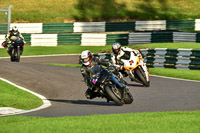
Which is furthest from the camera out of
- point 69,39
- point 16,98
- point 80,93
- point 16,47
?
point 69,39

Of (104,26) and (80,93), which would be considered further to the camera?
(104,26)

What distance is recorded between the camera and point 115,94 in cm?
1159

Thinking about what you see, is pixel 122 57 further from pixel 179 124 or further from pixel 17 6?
pixel 17 6

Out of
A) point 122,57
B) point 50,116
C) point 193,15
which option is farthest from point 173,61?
point 193,15

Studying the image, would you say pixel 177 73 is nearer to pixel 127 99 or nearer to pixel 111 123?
pixel 127 99

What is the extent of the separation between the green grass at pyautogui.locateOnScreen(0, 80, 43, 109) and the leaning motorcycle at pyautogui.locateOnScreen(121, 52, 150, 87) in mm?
3420

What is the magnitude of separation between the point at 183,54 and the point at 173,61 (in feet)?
2.14

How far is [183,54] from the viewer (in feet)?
69.4

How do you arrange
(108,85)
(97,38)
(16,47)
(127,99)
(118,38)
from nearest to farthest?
1. (108,85)
2. (127,99)
3. (16,47)
4. (118,38)
5. (97,38)

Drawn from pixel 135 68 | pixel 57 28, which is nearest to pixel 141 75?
pixel 135 68

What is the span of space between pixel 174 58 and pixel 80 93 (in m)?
8.00

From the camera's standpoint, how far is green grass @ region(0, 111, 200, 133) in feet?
26.7

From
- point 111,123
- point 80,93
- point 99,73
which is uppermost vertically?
point 99,73

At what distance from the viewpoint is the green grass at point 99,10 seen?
39.9 metres
